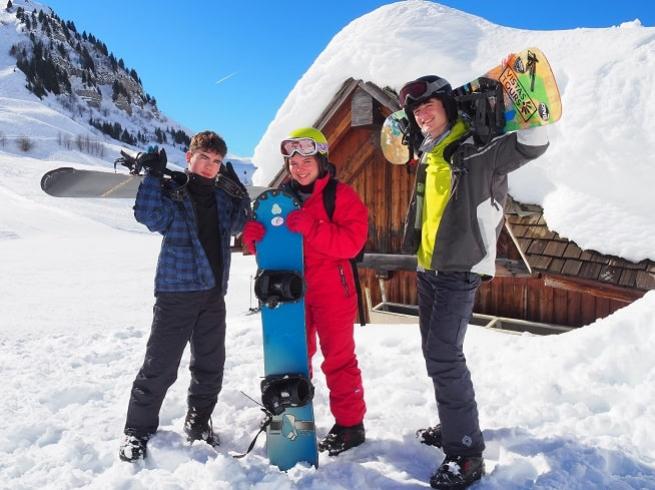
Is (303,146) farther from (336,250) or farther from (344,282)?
(344,282)

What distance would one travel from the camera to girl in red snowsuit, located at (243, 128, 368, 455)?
9.67 ft

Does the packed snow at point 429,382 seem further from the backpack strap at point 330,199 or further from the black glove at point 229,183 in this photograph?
the black glove at point 229,183

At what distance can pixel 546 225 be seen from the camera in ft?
19.1

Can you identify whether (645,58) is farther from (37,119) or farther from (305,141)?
(37,119)

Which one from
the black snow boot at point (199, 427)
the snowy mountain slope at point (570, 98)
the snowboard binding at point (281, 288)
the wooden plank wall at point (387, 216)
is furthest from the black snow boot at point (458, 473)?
the wooden plank wall at point (387, 216)

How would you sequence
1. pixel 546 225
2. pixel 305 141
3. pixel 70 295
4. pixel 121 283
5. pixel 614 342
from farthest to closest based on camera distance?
pixel 121 283, pixel 70 295, pixel 546 225, pixel 614 342, pixel 305 141

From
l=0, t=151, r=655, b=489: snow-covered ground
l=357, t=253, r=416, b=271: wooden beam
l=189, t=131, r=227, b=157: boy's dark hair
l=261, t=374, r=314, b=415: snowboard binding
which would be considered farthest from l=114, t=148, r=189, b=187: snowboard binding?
l=357, t=253, r=416, b=271: wooden beam

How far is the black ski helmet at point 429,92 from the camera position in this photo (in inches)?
99.6

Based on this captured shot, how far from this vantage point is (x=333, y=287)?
2.97 m

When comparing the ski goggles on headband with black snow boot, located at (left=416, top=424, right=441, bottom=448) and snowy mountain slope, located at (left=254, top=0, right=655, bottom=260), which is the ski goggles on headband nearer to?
black snow boot, located at (left=416, top=424, right=441, bottom=448)

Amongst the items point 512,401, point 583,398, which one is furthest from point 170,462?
point 583,398

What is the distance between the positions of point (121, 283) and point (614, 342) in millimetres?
21172

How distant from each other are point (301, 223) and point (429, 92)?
1033 millimetres

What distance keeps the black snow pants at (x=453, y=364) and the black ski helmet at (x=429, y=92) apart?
933mm
